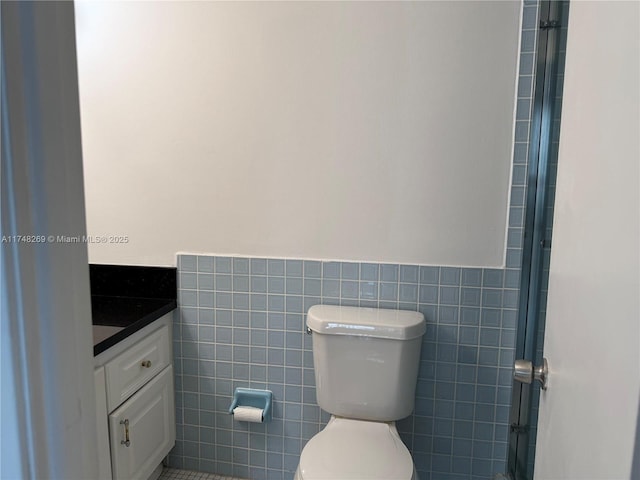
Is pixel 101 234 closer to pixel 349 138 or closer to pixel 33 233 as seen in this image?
pixel 349 138

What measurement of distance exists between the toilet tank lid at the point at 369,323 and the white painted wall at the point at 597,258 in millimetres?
703

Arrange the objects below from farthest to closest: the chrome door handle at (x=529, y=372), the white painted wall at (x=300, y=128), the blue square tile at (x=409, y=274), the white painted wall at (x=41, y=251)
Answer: the blue square tile at (x=409, y=274)
the white painted wall at (x=300, y=128)
the chrome door handle at (x=529, y=372)
the white painted wall at (x=41, y=251)

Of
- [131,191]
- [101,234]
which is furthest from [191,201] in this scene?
[101,234]

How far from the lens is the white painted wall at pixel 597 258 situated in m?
0.53

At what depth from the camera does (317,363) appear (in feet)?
5.49

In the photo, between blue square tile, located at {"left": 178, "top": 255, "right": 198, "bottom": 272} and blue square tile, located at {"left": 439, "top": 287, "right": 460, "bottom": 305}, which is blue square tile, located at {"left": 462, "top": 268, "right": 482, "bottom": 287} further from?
blue square tile, located at {"left": 178, "top": 255, "right": 198, "bottom": 272}

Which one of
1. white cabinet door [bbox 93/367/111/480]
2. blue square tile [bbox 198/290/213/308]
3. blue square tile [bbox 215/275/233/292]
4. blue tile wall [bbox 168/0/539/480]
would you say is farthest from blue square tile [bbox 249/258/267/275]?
white cabinet door [bbox 93/367/111/480]

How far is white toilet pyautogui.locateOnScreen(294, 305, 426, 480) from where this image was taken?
1.57 meters

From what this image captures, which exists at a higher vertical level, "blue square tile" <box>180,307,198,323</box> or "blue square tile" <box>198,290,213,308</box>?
"blue square tile" <box>198,290,213,308</box>

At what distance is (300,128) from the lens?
175cm

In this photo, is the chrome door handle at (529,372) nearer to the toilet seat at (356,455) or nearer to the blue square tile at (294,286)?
the toilet seat at (356,455)

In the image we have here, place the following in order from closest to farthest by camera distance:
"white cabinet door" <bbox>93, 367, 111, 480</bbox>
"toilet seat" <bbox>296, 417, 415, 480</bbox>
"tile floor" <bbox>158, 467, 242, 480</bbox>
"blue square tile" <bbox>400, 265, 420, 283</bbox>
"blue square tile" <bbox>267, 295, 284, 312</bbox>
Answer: "toilet seat" <bbox>296, 417, 415, 480</bbox>
"white cabinet door" <bbox>93, 367, 111, 480</bbox>
"blue square tile" <bbox>400, 265, 420, 283</bbox>
"blue square tile" <bbox>267, 295, 284, 312</bbox>
"tile floor" <bbox>158, 467, 242, 480</bbox>

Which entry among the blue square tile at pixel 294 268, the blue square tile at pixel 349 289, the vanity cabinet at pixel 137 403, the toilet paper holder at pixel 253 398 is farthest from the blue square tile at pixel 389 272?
the vanity cabinet at pixel 137 403

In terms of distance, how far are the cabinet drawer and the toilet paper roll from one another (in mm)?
370
